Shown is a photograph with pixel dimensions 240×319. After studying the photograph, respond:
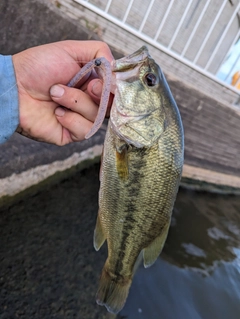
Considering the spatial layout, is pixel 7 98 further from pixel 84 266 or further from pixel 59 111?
pixel 84 266

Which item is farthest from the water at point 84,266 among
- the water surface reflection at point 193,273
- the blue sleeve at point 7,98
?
the blue sleeve at point 7,98

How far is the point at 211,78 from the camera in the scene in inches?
221

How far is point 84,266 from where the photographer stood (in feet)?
10.9

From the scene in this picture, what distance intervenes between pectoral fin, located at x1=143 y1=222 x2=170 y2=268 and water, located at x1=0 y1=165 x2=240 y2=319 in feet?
4.35

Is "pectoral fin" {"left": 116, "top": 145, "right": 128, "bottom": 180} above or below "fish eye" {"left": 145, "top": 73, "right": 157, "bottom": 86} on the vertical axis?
below

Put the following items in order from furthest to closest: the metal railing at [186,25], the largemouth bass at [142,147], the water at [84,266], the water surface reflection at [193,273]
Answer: the metal railing at [186,25]
the water surface reflection at [193,273]
the water at [84,266]
the largemouth bass at [142,147]

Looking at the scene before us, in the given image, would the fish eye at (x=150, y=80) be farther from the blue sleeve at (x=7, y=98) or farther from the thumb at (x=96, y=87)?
the blue sleeve at (x=7, y=98)

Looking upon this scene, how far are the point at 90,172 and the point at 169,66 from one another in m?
1.99

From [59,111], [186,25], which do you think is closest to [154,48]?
[186,25]

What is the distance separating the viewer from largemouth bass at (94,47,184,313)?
5.25 ft

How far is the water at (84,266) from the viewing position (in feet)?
9.42

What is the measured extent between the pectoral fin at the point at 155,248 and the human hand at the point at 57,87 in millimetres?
692

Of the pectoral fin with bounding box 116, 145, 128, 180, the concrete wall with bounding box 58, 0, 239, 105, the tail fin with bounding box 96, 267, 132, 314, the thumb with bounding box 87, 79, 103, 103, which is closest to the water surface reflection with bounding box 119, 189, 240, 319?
the tail fin with bounding box 96, 267, 132, 314

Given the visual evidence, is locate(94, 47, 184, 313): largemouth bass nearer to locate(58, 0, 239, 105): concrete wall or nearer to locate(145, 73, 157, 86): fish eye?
locate(145, 73, 157, 86): fish eye
